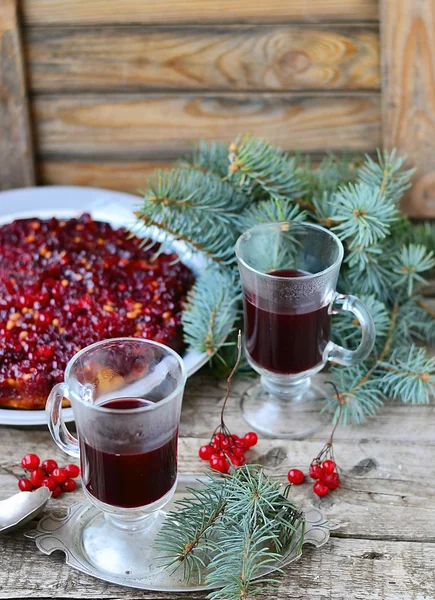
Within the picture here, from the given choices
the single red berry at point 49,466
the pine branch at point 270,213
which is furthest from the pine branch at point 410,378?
the single red berry at point 49,466

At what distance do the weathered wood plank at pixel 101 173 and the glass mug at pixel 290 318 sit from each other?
613mm

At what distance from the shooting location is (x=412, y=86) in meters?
1.73

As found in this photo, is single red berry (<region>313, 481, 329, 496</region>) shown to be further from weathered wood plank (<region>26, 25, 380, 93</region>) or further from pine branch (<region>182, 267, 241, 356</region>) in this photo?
weathered wood plank (<region>26, 25, 380, 93</region>)

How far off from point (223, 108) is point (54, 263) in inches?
21.4

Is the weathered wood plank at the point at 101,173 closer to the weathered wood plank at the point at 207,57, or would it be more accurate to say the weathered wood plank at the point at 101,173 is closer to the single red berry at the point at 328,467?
the weathered wood plank at the point at 207,57

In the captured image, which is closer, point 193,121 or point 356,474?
point 356,474

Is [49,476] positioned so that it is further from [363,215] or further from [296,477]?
[363,215]

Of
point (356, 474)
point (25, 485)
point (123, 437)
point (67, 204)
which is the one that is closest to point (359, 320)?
point (356, 474)

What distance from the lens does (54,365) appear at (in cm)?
141

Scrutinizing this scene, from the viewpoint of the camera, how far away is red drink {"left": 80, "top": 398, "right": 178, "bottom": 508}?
1083mm

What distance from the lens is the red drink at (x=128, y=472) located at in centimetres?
108

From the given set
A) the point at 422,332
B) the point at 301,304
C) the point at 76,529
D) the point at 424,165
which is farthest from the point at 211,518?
the point at 424,165

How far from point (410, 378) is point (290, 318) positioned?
0.28 metres

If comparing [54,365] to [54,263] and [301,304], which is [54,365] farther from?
[301,304]
